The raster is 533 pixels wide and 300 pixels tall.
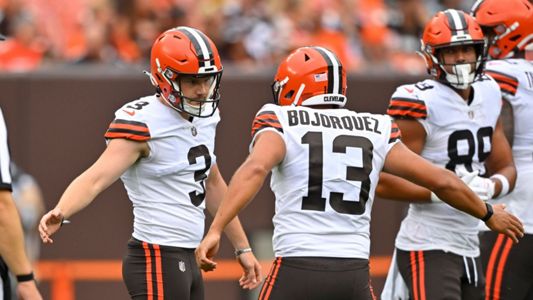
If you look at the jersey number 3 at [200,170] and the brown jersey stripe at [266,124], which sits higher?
the brown jersey stripe at [266,124]

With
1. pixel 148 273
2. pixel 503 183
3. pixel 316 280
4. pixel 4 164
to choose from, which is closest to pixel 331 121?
pixel 316 280

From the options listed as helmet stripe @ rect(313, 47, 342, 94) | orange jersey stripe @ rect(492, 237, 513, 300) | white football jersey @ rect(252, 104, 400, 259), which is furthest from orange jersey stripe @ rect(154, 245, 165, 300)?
orange jersey stripe @ rect(492, 237, 513, 300)

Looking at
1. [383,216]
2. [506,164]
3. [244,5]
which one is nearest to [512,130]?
[506,164]

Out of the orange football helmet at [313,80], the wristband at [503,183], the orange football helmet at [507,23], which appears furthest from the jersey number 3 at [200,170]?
Result: the orange football helmet at [507,23]

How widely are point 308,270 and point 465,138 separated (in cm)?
148

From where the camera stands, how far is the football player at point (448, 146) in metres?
6.56

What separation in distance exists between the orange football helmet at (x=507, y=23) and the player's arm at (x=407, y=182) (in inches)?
35.0

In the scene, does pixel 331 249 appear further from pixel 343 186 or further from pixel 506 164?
pixel 506 164

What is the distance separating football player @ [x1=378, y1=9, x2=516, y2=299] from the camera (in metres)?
6.56

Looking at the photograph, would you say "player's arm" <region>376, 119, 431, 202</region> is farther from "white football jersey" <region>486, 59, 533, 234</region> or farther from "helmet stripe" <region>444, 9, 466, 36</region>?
"white football jersey" <region>486, 59, 533, 234</region>

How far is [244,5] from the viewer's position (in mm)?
12344

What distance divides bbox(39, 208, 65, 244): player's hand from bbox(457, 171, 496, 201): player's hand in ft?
6.99

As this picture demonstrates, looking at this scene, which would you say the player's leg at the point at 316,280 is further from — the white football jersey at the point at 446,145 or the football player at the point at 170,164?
the white football jersey at the point at 446,145

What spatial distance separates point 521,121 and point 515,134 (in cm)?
9
